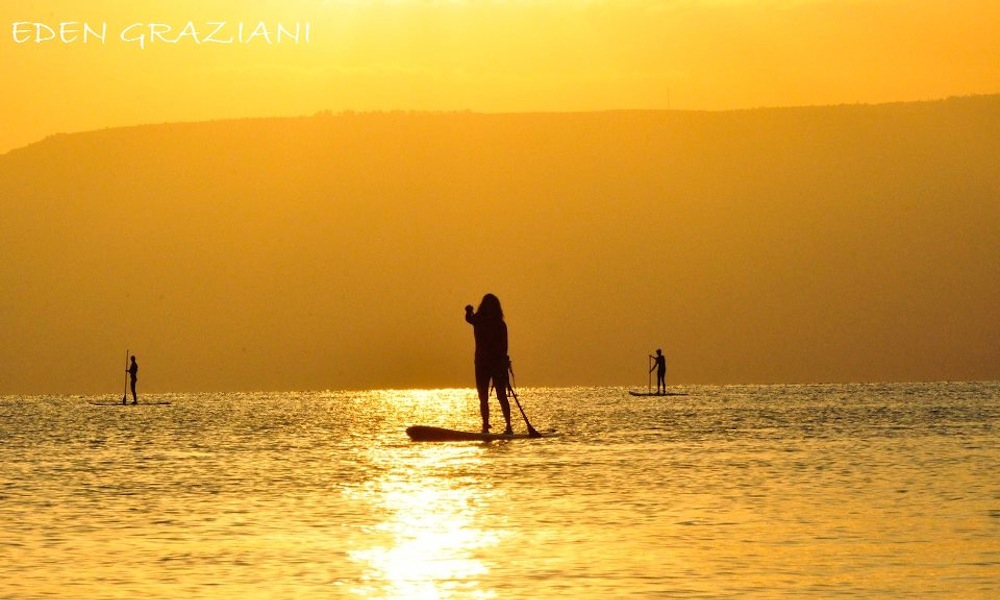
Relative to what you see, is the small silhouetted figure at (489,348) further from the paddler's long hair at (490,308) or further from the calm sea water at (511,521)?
the calm sea water at (511,521)

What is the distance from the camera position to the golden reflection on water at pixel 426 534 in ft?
45.2

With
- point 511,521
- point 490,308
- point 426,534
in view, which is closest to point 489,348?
point 490,308

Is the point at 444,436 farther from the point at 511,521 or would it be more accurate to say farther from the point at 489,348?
the point at 511,521

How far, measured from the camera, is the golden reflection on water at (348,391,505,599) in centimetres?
1378

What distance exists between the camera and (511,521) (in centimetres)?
1836

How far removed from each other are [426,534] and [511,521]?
1.38 metres

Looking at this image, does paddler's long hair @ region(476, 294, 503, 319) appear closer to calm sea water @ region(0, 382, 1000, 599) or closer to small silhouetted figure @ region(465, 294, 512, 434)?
small silhouetted figure @ region(465, 294, 512, 434)

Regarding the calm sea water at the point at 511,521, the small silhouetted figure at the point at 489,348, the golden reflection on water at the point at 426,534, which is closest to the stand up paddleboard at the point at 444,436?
the small silhouetted figure at the point at 489,348

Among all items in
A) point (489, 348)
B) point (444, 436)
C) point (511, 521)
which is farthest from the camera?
point (489, 348)

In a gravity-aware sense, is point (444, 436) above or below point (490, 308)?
below

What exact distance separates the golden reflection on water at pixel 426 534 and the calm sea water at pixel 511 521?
41 millimetres

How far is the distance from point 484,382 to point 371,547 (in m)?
21.1

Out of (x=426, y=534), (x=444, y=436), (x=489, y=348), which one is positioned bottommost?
(x=426, y=534)

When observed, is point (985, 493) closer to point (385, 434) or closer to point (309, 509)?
point (309, 509)
